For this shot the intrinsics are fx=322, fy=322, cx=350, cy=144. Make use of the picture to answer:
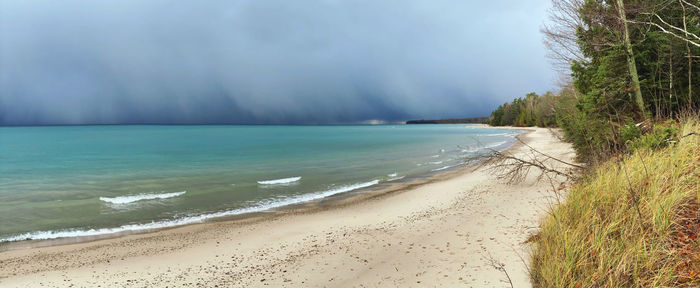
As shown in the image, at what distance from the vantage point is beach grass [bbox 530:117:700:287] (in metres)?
3.38

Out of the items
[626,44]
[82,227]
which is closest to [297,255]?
[82,227]

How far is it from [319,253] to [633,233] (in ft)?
19.2

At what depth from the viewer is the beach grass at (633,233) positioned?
3381 mm

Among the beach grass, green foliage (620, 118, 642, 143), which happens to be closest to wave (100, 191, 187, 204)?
the beach grass

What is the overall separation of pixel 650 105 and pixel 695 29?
3636 mm

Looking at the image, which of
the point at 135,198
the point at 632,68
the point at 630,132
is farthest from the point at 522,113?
the point at 135,198

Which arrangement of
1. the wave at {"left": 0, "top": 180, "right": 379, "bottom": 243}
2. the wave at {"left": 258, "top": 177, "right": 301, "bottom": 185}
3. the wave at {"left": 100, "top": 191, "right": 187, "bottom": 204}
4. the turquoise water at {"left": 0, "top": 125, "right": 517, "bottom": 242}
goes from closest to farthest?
1. the wave at {"left": 0, "top": 180, "right": 379, "bottom": 243}
2. the turquoise water at {"left": 0, "top": 125, "right": 517, "bottom": 242}
3. the wave at {"left": 100, "top": 191, "right": 187, "bottom": 204}
4. the wave at {"left": 258, "top": 177, "right": 301, "bottom": 185}

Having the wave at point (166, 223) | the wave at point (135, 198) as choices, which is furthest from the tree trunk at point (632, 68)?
the wave at point (135, 198)

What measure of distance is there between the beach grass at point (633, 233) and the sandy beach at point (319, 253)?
53.2 inches

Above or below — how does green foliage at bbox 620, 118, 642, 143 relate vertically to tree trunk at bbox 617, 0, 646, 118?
below

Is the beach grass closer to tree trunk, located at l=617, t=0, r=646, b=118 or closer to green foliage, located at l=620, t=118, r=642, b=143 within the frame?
green foliage, located at l=620, t=118, r=642, b=143

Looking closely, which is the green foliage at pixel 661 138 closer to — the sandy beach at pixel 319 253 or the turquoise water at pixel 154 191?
the sandy beach at pixel 319 253

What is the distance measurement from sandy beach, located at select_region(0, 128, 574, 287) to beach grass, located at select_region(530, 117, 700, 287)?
1350 millimetres

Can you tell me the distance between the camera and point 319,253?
7719 millimetres
